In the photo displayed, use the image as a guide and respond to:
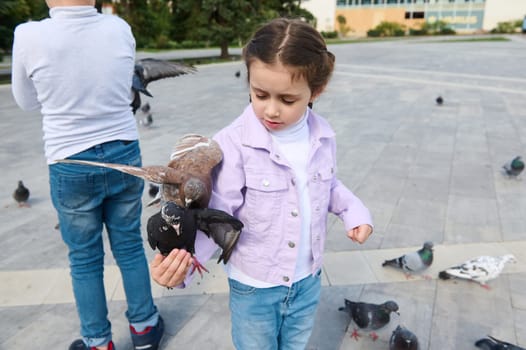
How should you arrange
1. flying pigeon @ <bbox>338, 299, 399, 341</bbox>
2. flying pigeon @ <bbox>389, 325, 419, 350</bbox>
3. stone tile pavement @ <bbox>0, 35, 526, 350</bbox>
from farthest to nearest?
stone tile pavement @ <bbox>0, 35, 526, 350</bbox>
flying pigeon @ <bbox>338, 299, 399, 341</bbox>
flying pigeon @ <bbox>389, 325, 419, 350</bbox>

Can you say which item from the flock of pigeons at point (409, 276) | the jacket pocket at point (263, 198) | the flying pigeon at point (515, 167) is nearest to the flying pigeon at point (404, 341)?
the flock of pigeons at point (409, 276)

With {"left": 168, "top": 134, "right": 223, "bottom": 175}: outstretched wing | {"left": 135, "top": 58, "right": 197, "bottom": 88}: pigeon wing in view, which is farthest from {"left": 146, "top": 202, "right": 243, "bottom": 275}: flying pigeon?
{"left": 135, "top": 58, "right": 197, "bottom": 88}: pigeon wing

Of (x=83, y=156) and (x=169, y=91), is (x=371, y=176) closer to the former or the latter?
(x=83, y=156)

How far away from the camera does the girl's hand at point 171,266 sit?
1.33 metres

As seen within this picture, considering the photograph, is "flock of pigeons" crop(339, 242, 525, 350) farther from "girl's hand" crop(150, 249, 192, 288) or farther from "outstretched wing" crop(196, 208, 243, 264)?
"girl's hand" crop(150, 249, 192, 288)

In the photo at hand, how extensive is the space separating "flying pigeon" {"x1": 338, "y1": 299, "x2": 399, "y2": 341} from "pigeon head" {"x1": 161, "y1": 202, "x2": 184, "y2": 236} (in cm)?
214

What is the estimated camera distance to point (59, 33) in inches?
77.4

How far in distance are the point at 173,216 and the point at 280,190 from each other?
0.60 meters

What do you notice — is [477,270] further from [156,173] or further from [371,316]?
[156,173]

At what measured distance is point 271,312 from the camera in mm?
1890

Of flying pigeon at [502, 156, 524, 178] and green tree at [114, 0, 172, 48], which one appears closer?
flying pigeon at [502, 156, 524, 178]

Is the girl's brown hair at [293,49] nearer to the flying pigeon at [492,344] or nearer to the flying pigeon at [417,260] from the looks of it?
the flying pigeon at [492,344]

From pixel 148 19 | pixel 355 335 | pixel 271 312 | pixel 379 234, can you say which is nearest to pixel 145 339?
pixel 271 312

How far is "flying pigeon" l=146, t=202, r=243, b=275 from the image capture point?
1.26 metres
